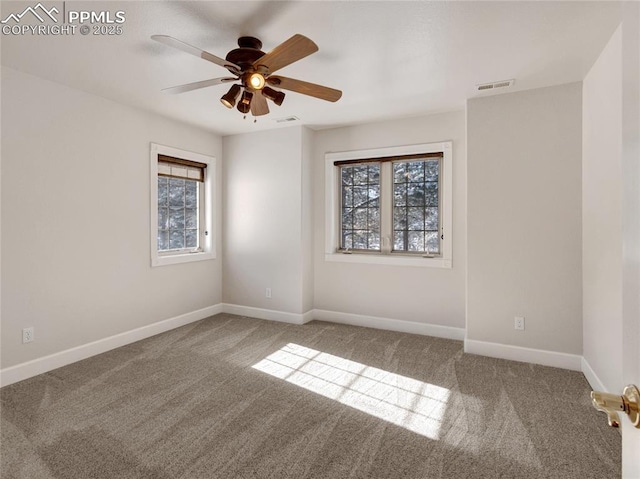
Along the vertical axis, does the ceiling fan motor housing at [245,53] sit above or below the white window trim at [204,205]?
above

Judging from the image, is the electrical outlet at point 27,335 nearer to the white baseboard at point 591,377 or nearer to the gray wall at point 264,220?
the gray wall at point 264,220

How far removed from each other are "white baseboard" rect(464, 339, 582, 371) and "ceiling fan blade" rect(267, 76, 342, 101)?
8.85 feet

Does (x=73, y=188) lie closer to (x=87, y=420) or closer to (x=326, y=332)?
(x=87, y=420)

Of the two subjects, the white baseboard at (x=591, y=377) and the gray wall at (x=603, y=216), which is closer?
the gray wall at (x=603, y=216)

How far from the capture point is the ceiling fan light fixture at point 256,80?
7.47 feet

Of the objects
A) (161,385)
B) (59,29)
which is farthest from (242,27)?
(161,385)

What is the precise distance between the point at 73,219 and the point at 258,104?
2.09 m

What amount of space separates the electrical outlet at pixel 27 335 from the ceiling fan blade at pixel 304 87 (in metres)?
2.85

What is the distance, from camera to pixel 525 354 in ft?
10.7

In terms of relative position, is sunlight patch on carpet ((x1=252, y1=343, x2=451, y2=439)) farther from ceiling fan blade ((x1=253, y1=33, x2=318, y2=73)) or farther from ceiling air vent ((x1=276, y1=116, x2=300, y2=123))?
ceiling air vent ((x1=276, y1=116, x2=300, y2=123))

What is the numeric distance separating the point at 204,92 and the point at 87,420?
2.83m

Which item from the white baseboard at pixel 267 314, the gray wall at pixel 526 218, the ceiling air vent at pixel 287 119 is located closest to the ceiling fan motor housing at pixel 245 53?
the ceiling air vent at pixel 287 119

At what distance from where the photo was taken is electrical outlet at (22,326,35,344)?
288 centimetres

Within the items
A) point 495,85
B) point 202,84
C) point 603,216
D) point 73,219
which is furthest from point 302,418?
point 495,85
